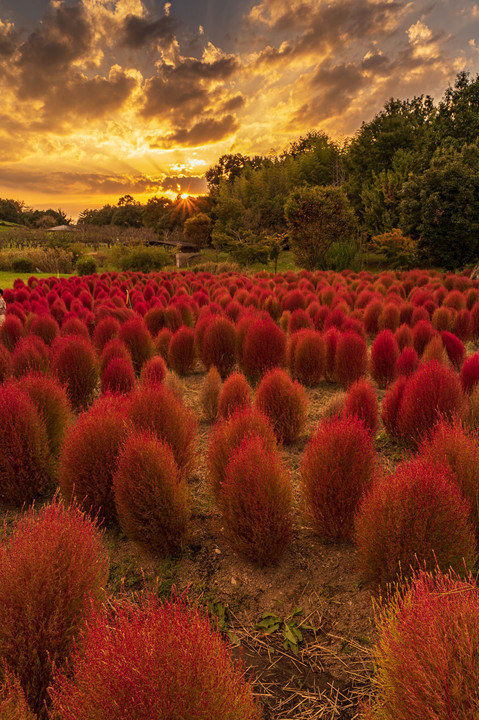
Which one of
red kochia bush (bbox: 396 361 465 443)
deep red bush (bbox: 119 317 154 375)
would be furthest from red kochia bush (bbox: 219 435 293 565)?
deep red bush (bbox: 119 317 154 375)

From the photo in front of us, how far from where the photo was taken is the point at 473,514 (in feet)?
7.66

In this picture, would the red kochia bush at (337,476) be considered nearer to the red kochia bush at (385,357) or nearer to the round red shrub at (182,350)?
the red kochia bush at (385,357)

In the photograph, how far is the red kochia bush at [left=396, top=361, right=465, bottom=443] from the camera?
371 centimetres

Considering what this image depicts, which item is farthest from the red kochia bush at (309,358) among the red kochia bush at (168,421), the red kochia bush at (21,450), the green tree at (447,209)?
the green tree at (447,209)

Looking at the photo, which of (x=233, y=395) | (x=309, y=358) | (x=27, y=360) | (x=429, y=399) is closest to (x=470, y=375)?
(x=429, y=399)

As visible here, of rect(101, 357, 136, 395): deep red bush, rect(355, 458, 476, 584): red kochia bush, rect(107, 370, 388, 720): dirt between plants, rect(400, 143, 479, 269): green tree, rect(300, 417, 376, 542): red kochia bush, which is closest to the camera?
rect(107, 370, 388, 720): dirt between plants

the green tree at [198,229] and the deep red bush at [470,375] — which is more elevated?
the green tree at [198,229]

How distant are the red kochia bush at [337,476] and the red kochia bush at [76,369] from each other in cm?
341

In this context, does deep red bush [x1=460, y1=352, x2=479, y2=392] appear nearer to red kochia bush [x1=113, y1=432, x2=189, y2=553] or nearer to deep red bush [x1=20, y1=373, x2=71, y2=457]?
red kochia bush [x1=113, y1=432, x2=189, y2=553]

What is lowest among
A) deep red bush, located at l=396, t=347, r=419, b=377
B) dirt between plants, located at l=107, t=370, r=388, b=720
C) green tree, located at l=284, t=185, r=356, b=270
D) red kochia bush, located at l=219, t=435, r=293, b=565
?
dirt between plants, located at l=107, t=370, r=388, b=720

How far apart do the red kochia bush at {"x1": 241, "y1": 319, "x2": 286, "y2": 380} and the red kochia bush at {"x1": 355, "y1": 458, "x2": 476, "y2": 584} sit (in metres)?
3.99

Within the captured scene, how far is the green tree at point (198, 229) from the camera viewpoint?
1965 inches

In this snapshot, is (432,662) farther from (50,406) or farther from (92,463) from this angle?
(50,406)

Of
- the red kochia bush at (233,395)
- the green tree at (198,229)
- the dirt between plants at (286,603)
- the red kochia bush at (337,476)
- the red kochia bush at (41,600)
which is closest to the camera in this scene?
the red kochia bush at (41,600)
